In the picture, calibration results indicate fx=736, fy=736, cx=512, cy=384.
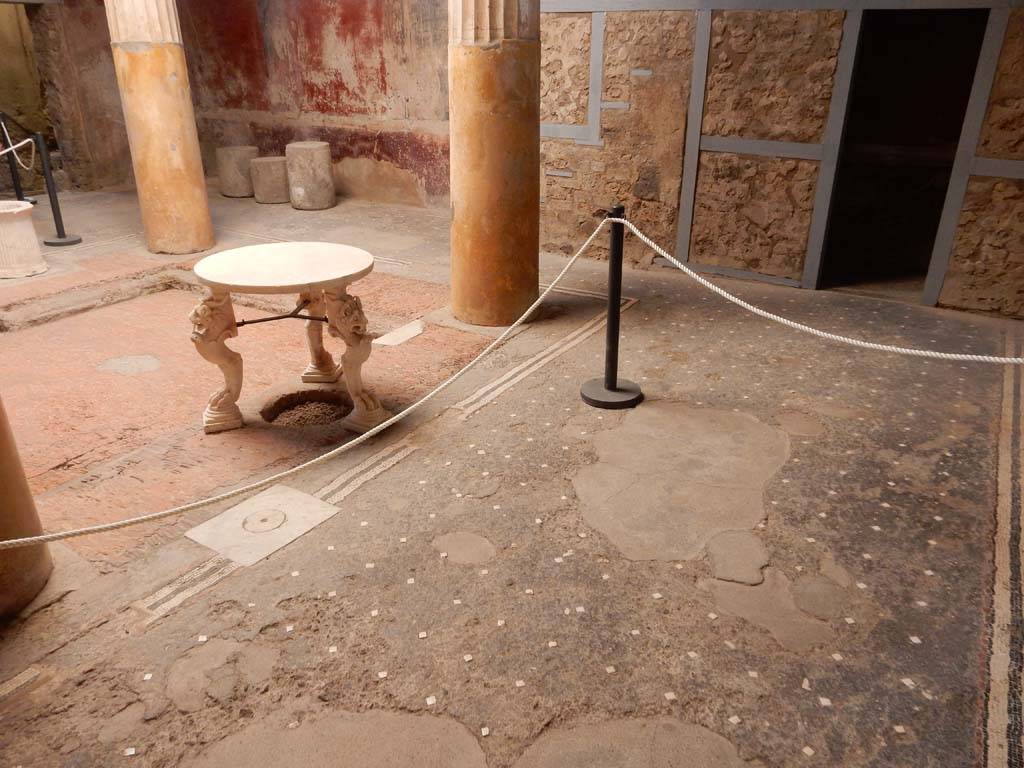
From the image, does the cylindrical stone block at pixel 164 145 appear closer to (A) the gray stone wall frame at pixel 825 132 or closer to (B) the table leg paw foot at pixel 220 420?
(A) the gray stone wall frame at pixel 825 132

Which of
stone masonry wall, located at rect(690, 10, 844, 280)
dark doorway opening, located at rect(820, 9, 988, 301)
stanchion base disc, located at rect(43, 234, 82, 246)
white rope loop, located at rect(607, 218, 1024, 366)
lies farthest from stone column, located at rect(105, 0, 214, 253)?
dark doorway opening, located at rect(820, 9, 988, 301)

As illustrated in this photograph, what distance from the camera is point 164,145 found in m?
7.01

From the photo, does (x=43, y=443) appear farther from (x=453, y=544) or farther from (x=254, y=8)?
(x=254, y=8)

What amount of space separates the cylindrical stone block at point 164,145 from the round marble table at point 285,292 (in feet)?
11.7

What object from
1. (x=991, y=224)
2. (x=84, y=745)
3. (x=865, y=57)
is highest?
(x=865, y=57)

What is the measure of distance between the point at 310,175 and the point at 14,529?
7.17 meters

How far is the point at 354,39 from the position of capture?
924cm

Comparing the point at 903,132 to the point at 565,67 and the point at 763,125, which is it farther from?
the point at 565,67

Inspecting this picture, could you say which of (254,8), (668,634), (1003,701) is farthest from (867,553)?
(254,8)

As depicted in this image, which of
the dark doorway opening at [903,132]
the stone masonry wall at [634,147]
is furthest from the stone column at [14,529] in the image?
the dark doorway opening at [903,132]

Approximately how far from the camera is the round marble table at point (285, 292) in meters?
3.73

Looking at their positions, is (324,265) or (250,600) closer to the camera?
(250,600)

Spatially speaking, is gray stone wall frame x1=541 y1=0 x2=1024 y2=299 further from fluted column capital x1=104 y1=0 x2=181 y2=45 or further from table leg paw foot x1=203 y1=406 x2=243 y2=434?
table leg paw foot x1=203 y1=406 x2=243 y2=434

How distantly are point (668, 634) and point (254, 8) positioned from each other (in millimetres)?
10265
